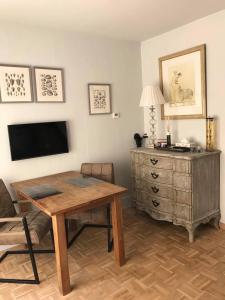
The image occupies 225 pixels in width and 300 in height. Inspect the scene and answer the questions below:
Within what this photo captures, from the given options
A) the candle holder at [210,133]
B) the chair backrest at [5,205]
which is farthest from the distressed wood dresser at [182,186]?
the chair backrest at [5,205]

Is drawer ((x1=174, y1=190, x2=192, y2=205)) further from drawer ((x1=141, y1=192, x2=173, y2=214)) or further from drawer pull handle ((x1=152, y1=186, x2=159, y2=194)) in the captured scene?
drawer pull handle ((x1=152, y1=186, x2=159, y2=194))

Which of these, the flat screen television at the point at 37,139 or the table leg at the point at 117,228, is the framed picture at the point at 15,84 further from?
the table leg at the point at 117,228

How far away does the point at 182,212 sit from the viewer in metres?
2.84

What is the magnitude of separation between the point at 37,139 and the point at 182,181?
1.72 meters

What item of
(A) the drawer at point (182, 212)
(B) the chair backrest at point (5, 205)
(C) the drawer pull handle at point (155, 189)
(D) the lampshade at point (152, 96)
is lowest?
(A) the drawer at point (182, 212)

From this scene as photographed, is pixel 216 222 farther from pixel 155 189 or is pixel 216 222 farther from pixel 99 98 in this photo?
pixel 99 98

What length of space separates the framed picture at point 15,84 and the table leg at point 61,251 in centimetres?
152

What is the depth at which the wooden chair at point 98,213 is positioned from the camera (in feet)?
8.52

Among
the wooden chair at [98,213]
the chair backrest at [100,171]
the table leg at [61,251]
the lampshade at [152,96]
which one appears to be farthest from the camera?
the lampshade at [152,96]

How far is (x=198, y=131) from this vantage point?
10.4ft

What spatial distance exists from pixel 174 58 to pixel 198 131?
1.01m

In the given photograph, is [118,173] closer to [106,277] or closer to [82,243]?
[82,243]

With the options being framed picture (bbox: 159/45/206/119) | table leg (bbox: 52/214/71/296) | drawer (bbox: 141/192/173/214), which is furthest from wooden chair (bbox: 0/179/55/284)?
framed picture (bbox: 159/45/206/119)

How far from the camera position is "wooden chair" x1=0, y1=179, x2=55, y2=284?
6.98ft
